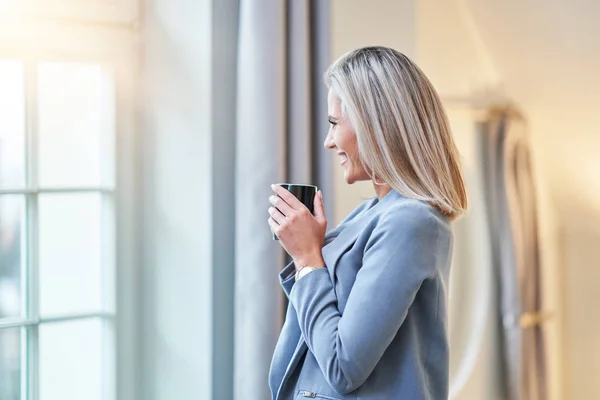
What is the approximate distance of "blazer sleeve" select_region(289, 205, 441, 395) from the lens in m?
1.03

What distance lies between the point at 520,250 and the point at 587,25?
0.85 metres

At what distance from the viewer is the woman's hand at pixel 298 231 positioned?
1147mm

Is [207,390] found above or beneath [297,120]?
beneath

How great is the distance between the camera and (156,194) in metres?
1.76

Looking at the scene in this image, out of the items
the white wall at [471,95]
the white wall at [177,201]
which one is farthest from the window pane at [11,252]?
the white wall at [471,95]

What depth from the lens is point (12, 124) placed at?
163 centimetres

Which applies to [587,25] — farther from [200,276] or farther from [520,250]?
[200,276]

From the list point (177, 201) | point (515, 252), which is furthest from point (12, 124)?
point (515, 252)

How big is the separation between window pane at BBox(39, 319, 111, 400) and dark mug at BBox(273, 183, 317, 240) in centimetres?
77

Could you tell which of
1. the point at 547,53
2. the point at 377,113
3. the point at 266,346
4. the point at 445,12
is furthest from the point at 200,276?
the point at 547,53

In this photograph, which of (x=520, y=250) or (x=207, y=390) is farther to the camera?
(x=520, y=250)

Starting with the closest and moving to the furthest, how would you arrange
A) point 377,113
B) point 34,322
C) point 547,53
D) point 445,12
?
1. point 377,113
2. point 34,322
3. point 445,12
4. point 547,53

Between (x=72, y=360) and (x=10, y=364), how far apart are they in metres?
0.15

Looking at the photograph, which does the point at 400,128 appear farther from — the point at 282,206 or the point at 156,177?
the point at 156,177
